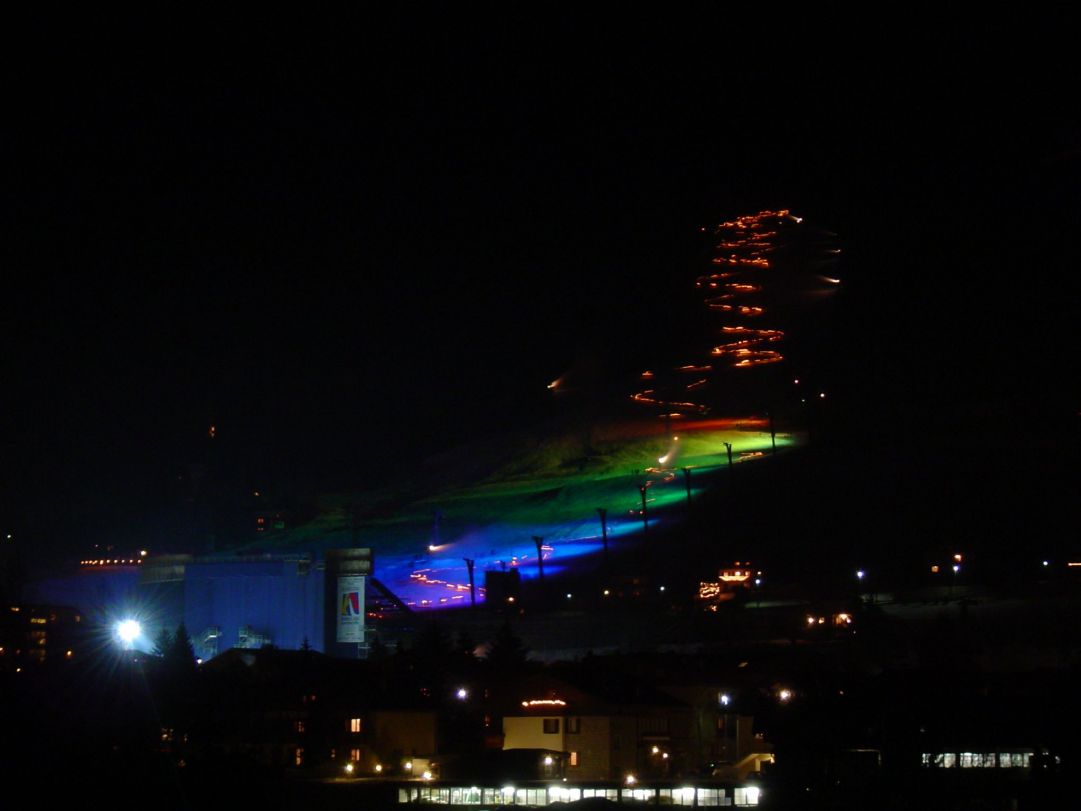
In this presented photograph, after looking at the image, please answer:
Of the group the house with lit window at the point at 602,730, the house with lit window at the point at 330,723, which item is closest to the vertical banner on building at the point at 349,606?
the house with lit window at the point at 330,723

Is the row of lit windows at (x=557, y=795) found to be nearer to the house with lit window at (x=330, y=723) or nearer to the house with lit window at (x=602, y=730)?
the house with lit window at (x=602, y=730)

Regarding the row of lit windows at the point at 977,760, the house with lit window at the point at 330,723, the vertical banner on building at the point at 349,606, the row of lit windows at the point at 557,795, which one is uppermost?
the vertical banner on building at the point at 349,606

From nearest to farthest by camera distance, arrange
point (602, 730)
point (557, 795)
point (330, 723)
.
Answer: point (557, 795)
point (602, 730)
point (330, 723)

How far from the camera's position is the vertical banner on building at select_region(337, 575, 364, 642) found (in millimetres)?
25219

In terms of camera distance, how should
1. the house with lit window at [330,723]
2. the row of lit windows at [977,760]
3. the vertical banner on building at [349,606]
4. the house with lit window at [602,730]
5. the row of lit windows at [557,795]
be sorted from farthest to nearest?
the vertical banner on building at [349,606] → the house with lit window at [330,723] → the house with lit window at [602,730] → the row of lit windows at [557,795] → the row of lit windows at [977,760]

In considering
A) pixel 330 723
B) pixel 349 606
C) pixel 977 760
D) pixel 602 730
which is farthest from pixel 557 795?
pixel 349 606

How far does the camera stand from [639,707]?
15000mm

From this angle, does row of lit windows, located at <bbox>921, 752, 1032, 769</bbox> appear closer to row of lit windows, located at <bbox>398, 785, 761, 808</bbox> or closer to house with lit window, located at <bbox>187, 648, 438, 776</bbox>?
row of lit windows, located at <bbox>398, 785, 761, 808</bbox>

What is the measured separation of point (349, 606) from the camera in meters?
25.3

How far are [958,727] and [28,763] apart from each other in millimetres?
7031

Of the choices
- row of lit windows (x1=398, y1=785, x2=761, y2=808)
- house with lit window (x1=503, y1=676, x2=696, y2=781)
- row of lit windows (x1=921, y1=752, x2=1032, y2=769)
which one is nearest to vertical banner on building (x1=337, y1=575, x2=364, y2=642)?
house with lit window (x1=503, y1=676, x2=696, y2=781)

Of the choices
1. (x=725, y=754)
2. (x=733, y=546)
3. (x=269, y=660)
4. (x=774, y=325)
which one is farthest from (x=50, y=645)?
(x=774, y=325)

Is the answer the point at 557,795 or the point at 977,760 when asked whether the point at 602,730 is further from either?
the point at 977,760

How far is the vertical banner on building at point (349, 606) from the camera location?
25219mm
